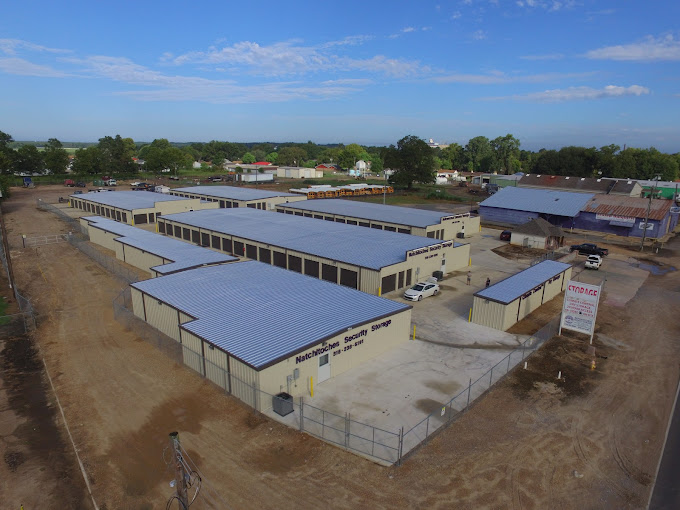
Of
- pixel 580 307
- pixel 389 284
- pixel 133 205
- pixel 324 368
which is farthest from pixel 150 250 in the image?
pixel 580 307

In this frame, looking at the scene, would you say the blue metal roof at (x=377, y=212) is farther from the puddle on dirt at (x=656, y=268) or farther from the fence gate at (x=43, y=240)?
the fence gate at (x=43, y=240)

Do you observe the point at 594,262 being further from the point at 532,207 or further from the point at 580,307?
the point at 532,207

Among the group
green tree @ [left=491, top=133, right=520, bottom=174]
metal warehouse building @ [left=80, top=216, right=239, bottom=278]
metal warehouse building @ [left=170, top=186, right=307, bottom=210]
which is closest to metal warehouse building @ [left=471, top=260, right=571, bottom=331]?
metal warehouse building @ [left=80, top=216, right=239, bottom=278]

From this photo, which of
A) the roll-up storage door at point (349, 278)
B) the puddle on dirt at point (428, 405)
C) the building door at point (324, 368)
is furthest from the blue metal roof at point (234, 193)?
the puddle on dirt at point (428, 405)

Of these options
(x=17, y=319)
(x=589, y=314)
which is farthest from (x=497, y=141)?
(x=17, y=319)

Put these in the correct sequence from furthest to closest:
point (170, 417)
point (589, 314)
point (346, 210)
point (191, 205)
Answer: point (191, 205)
point (346, 210)
point (589, 314)
point (170, 417)

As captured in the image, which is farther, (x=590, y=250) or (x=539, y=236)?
(x=539, y=236)

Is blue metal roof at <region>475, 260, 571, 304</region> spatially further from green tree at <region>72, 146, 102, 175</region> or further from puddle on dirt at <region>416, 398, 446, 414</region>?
green tree at <region>72, 146, 102, 175</region>

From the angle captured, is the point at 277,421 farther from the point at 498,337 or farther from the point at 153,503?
the point at 498,337
